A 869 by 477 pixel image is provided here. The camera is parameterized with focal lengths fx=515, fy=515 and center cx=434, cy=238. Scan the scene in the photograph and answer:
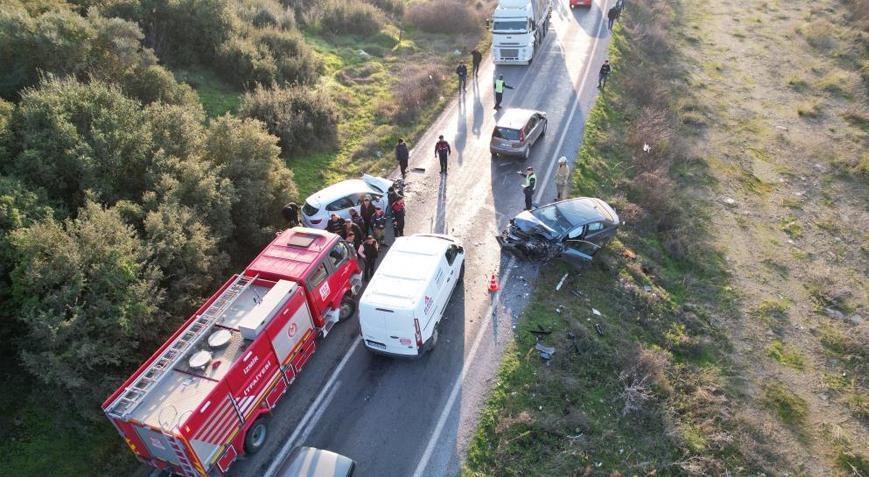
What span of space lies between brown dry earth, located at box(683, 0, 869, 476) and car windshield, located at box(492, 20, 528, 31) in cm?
1039

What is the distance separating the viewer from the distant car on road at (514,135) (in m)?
19.8

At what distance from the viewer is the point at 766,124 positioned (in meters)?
27.0

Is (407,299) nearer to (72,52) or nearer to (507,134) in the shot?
(507,134)

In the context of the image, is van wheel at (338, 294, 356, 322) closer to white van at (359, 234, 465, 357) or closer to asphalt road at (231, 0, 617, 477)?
asphalt road at (231, 0, 617, 477)

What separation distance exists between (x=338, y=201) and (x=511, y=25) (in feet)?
54.4


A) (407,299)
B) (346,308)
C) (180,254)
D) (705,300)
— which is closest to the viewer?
(407,299)

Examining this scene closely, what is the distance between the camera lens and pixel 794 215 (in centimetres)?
2127

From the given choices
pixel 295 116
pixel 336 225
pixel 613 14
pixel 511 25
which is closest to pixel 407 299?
pixel 336 225

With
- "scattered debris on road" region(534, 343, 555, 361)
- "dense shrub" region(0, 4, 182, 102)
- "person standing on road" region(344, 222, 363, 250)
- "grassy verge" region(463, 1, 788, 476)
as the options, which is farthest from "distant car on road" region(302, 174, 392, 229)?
"scattered debris on road" region(534, 343, 555, 361)

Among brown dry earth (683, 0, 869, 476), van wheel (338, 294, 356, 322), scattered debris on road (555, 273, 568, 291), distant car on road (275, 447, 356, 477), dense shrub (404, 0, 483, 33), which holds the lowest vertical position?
brown dry earth (683, 0, 869, 476)

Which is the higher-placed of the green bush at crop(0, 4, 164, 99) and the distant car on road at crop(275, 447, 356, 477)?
the green bush at crop(0, 4, 164, 99)

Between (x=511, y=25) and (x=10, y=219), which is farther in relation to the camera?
(x=511, y=25)

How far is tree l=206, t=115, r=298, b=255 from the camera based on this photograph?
1538 centimetres

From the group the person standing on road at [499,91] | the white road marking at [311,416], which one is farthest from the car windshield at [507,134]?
the white road marking at [311,416]
